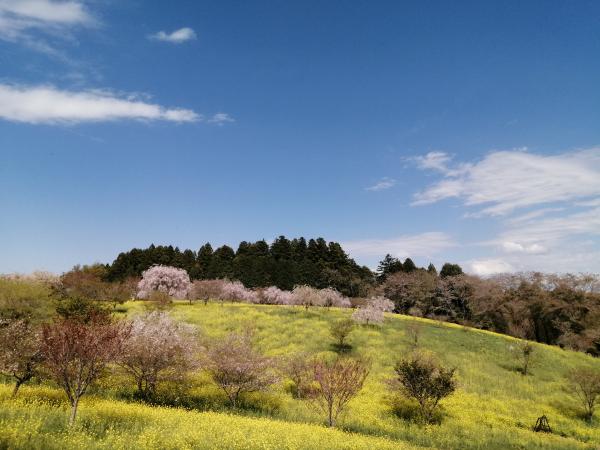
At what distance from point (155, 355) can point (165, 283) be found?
6067cm

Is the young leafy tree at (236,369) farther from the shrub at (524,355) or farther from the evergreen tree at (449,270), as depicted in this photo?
the evergreen tree at (449,270)

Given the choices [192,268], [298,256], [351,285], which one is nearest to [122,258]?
[192,268]

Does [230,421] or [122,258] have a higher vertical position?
[122,258]

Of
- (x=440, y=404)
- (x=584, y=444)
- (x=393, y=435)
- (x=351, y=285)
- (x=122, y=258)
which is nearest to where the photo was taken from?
(x=393, y=435)

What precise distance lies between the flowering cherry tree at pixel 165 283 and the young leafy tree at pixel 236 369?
5592 centimetres

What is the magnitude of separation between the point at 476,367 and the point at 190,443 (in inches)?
1245

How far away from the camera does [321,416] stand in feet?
79.5

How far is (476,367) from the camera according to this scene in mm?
38219

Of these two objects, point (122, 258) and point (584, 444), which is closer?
point (584, 444)

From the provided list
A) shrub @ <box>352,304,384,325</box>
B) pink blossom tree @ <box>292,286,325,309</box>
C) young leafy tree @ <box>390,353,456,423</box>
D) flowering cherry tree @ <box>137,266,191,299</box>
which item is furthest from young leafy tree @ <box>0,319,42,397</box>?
flowering cherry tree @ <box>137,266,191,299</box>

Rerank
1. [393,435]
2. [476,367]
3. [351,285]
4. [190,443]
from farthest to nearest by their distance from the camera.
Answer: [351,285]
[476,367]
[393,435]
[190,443]

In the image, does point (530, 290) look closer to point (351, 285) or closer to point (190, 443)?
point (351, 285)

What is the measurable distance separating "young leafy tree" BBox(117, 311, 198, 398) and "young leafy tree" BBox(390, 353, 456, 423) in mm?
13537

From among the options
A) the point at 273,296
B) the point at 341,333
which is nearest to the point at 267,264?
the point at 273,296
